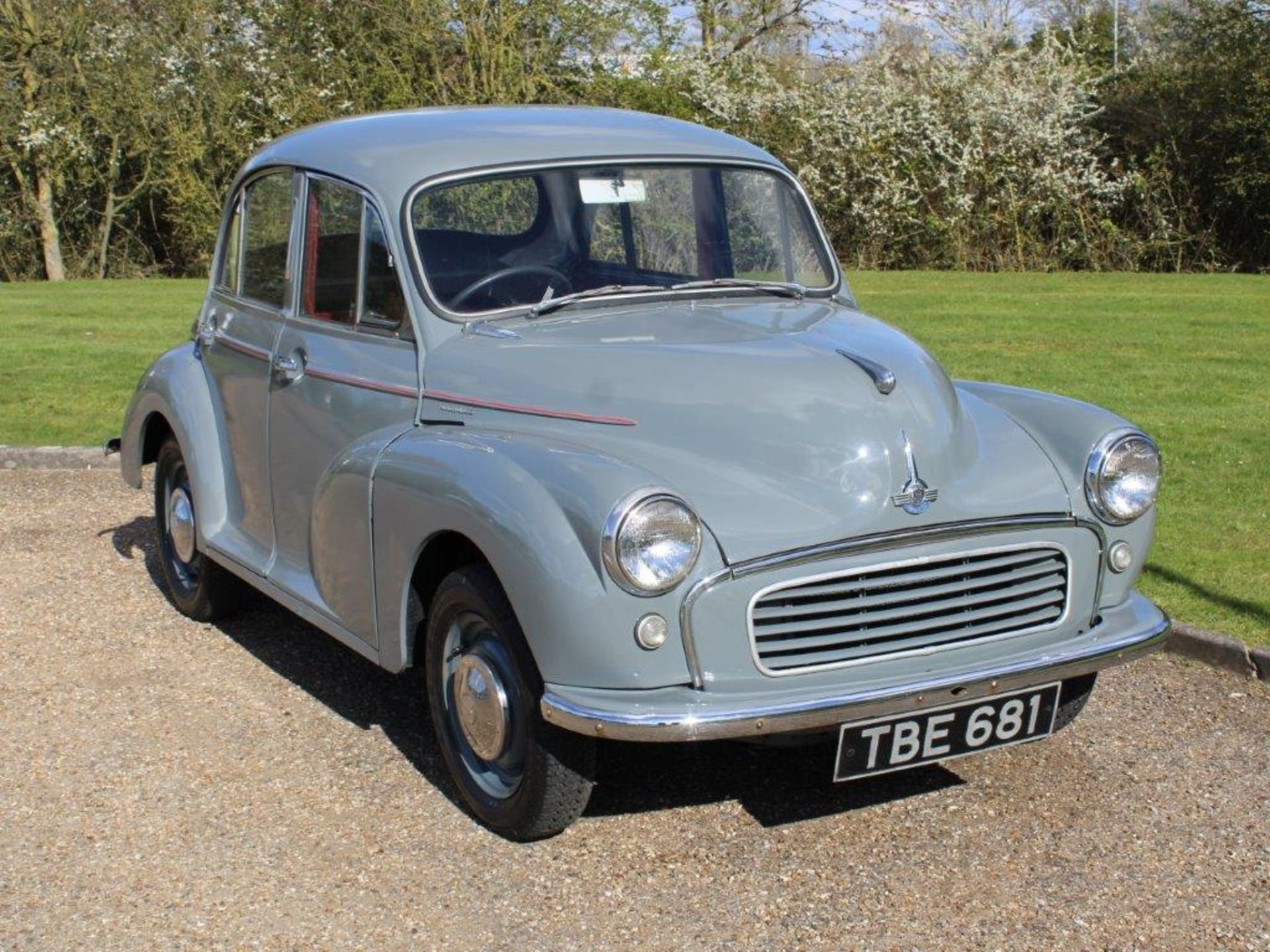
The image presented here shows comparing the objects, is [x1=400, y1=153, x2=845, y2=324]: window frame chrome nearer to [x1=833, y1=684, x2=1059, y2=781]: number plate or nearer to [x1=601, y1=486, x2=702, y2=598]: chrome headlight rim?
[x1=601, y1=486, x2=702, y2=598]: chrome headlight rim

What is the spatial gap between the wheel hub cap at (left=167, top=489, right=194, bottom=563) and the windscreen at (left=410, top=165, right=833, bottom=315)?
6.00 ft

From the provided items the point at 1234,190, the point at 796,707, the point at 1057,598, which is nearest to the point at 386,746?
the point at 796,707

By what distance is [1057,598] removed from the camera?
4340 mm

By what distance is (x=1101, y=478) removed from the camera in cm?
446

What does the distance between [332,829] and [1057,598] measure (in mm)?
2074

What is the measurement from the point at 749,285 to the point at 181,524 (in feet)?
8.36

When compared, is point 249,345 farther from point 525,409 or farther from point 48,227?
point 48,227

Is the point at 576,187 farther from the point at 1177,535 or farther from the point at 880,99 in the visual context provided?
the point at 880,99

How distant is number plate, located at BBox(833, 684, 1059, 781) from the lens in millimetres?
3992

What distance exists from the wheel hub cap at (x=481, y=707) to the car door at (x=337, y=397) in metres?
0.47

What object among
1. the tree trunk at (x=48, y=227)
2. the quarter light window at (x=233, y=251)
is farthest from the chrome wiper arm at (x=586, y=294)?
the tree trunk at (x=48, y=227)

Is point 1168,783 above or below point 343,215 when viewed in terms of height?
below

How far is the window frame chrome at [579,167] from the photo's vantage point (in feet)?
16.2

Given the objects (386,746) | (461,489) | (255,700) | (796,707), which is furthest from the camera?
(255,700)
